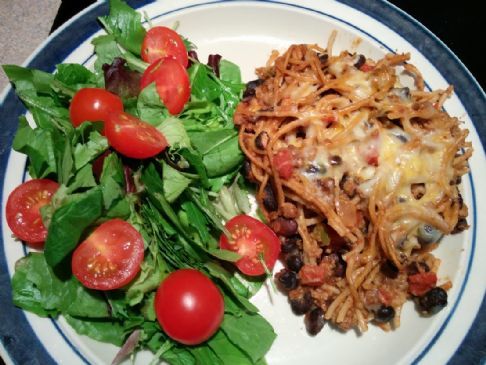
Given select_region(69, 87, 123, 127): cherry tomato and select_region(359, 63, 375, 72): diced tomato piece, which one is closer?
select_region(69, 87, 123, 127): cherry tomato

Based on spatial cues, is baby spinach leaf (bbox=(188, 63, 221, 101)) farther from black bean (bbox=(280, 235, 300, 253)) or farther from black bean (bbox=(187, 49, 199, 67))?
black bean (bbox=(280, 235, 300, 253))

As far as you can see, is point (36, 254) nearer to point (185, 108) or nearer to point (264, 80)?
point (185, 108)

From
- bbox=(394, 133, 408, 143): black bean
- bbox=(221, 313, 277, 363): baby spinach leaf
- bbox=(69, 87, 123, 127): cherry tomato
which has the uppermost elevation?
bbox=(394, 133, 408, 143): black bean

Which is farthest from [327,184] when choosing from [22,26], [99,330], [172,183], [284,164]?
[22,26]

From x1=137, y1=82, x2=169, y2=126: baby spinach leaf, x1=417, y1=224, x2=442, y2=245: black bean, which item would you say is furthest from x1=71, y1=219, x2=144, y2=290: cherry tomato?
x1=417, y1=224, x2=442, y2=245: black bean

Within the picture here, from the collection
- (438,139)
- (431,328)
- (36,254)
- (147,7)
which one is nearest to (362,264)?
(431,328)

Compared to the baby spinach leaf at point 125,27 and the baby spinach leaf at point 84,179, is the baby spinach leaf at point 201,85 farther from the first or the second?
the baby spinach leaf at point 84,179
